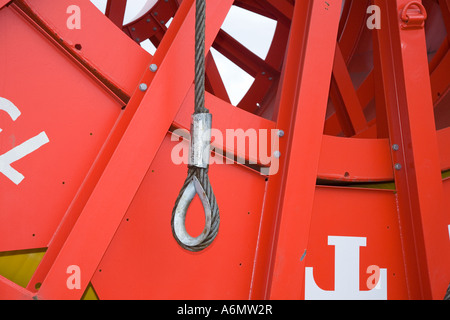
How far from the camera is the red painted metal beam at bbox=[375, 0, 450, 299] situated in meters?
1.26

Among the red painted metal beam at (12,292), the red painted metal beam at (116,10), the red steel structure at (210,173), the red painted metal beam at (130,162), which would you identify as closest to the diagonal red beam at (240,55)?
the red painted metal beam at (116,10)

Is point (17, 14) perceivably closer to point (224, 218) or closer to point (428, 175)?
point (224, 218)

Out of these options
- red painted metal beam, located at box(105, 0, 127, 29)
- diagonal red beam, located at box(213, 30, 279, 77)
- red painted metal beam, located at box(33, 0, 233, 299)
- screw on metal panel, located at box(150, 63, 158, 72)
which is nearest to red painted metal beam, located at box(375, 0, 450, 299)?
red painted metal beam, located at box(33, 0, 233, 299)

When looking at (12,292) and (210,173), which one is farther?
(210,173)

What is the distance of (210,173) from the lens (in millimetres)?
1159

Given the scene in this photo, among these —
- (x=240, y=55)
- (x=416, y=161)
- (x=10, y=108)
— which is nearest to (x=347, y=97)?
(x=416, y=161)

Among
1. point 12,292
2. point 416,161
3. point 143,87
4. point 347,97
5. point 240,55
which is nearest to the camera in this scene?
point 12,292

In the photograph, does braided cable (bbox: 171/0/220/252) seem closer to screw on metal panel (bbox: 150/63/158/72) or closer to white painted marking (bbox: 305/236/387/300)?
screw on metal panel (bbox: 150/63/158/72)

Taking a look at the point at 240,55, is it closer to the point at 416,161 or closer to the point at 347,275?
the point at 416,161

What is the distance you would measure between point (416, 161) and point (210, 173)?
62 cm

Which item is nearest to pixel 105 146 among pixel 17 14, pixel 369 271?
pixel 17 14

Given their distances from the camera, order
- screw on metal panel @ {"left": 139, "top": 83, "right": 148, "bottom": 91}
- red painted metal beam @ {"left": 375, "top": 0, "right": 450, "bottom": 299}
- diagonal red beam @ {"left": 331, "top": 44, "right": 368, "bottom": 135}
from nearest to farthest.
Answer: screw on metal panel @ {"left": 139, "top": 83, "right": 148, "bottom": 91}, red painted metal beam @ {"left": 375, "top": 0, "right": 450, "bottom": 299}, diagonal red beam @ {"left": 331, "top": 44, "right": 368, "bottom": 135}

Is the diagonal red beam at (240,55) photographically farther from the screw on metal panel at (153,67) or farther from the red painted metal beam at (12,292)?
the red painted metal beam at (12,292)
